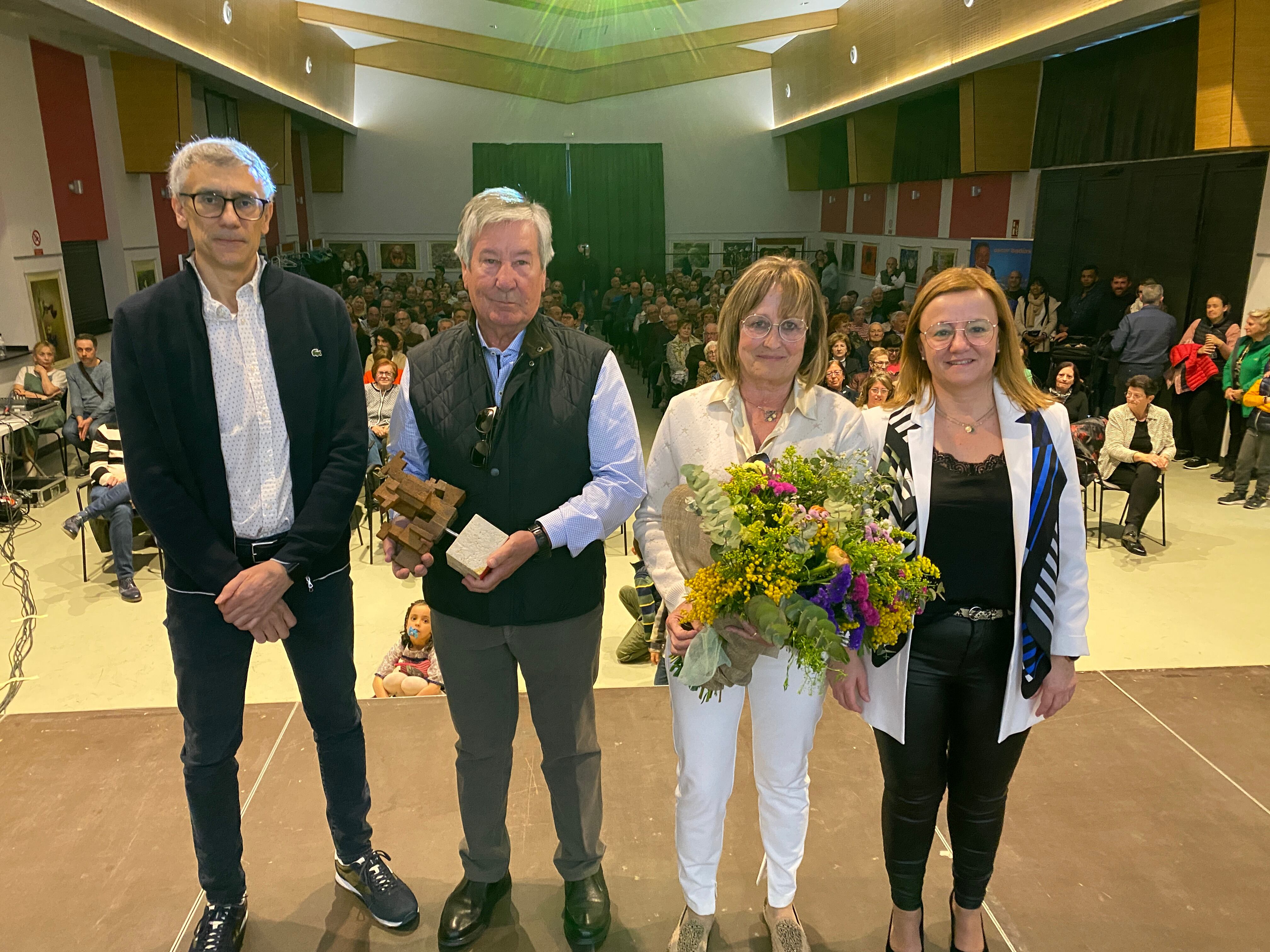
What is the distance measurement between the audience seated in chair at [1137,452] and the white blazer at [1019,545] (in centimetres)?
450

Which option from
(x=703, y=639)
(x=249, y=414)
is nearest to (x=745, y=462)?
(x=703, y=639)

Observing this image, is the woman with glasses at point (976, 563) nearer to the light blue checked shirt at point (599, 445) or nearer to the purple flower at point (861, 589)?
the purple flower at point (861, 589)

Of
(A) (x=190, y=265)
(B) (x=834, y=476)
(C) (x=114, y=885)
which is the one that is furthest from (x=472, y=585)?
(C) (x=114, y=885)

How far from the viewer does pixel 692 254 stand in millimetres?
18875

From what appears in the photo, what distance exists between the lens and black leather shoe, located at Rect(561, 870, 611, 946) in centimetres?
207

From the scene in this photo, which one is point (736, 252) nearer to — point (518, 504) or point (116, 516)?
point (116, 516)

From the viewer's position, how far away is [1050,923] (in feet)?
7.11

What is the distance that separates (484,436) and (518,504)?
0.17 metres

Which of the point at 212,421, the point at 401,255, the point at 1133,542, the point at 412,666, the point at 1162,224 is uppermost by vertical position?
the point at 1162,224

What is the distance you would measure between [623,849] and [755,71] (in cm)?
1806

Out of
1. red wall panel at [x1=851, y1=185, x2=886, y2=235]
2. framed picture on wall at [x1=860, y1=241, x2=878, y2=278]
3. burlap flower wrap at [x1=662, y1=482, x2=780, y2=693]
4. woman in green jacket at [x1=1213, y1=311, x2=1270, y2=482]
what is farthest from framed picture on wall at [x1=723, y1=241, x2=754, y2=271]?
burlap flower wrap at [x1=662, y1=482, x2=780, y2=693]

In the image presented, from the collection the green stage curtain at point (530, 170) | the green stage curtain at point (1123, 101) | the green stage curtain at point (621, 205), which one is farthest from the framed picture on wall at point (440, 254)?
the green stage curtain at point (1123, 101)

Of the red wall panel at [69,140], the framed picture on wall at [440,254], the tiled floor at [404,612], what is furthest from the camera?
the framed picture on wall at [440,254]

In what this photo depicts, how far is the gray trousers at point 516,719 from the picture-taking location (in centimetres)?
201
